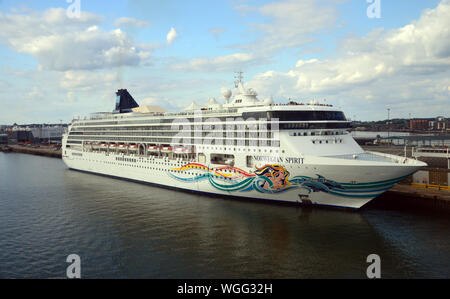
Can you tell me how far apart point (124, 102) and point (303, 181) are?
103 feet

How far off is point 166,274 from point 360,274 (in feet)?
28.0

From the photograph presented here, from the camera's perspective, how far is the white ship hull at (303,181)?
19.8 meters

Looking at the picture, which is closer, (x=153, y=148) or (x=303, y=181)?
(x=303, y=181)

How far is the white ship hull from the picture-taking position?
1977 cm

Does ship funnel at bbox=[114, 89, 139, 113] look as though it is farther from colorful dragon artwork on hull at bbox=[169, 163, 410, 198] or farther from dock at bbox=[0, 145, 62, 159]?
dock at bbox=[0, 145, 62, 159]

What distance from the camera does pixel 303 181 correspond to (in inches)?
843

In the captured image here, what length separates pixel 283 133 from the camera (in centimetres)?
2245

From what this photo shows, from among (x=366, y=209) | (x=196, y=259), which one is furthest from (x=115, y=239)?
(x=366, y=209)

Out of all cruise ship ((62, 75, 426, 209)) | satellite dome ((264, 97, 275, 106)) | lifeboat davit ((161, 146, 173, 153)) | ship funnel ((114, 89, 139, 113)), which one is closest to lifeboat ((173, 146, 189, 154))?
cruise ship ((62, 75, 426, 209))

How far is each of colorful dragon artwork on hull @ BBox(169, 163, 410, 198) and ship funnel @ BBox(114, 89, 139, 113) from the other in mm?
21196

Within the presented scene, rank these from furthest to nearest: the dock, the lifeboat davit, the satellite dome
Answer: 1. the dock
2. the lifeboat davit
3. the satellite dome

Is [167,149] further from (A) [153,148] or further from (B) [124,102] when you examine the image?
(B) [124,102]

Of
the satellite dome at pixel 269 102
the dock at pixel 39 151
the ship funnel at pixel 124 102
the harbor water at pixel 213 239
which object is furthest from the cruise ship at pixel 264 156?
the dock at pixel 39 151

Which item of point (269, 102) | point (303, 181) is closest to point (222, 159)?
point (269, 102)
